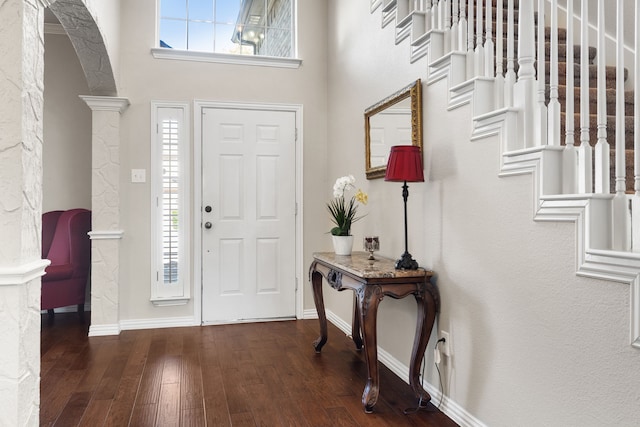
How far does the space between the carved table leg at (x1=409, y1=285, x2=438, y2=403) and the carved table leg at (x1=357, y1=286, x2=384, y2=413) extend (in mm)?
212

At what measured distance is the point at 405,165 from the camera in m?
2.41

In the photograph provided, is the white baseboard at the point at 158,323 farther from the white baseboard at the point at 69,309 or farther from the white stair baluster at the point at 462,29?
the white stair baluster at the point at 462,29

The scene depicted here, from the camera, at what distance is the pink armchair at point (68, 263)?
13.4 feet

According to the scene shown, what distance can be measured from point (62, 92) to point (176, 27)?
1.41m

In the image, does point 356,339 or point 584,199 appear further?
point 356,339

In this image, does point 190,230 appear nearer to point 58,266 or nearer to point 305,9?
point 58,266

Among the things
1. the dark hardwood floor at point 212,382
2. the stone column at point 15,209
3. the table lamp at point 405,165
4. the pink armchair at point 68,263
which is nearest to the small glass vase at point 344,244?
the dark hardwood floor at point 212,382

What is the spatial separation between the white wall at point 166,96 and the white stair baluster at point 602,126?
3.09 metres

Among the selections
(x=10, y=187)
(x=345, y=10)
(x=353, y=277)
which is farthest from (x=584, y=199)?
(x=345, y=10)

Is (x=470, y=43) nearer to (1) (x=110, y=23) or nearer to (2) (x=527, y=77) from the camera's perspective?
(2) (x=527, y=77)

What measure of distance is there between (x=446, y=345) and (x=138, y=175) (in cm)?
298

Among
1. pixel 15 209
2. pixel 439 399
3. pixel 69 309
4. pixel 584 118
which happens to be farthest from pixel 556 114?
pixel 69 309

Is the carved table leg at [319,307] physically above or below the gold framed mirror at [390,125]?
below

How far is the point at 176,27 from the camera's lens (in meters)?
4.25
